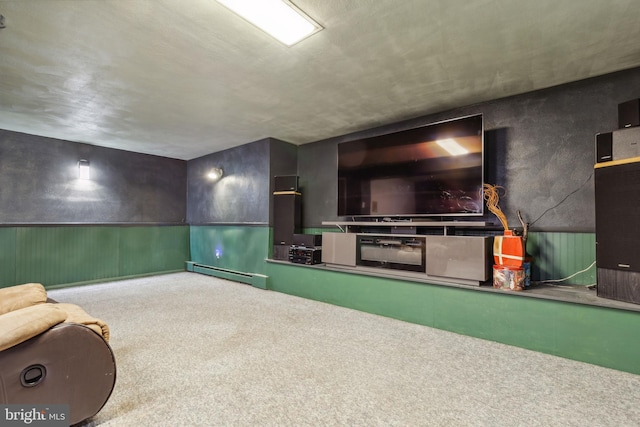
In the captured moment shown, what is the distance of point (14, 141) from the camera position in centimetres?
423

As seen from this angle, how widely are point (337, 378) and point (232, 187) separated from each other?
12.8ft

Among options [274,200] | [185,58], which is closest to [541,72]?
[185,58]

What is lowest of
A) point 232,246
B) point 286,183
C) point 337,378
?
point 337,378

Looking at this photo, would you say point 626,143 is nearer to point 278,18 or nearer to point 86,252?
point 278,18

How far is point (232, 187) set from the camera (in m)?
5.12

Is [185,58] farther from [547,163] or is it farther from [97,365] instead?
[547,163]

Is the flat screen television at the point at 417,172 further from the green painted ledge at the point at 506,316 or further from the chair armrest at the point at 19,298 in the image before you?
the chair armrest at the point at 19,298

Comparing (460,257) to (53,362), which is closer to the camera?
(53,362)

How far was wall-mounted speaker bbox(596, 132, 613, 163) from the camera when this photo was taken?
2189 mm

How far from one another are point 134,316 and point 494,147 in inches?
159

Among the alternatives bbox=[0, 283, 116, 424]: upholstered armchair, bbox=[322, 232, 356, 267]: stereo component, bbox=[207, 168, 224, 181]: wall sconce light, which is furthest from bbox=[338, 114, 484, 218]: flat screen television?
bbox=[0, 283, 116, 424]: upholstered armchair

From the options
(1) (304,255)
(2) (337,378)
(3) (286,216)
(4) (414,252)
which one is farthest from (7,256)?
(4) (414,252)

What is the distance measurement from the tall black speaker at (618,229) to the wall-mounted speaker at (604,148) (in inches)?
1.8

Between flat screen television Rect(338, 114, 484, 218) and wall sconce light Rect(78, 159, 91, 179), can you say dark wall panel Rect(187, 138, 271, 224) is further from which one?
wall sconce light Rect(78, 159, 91, 179)
